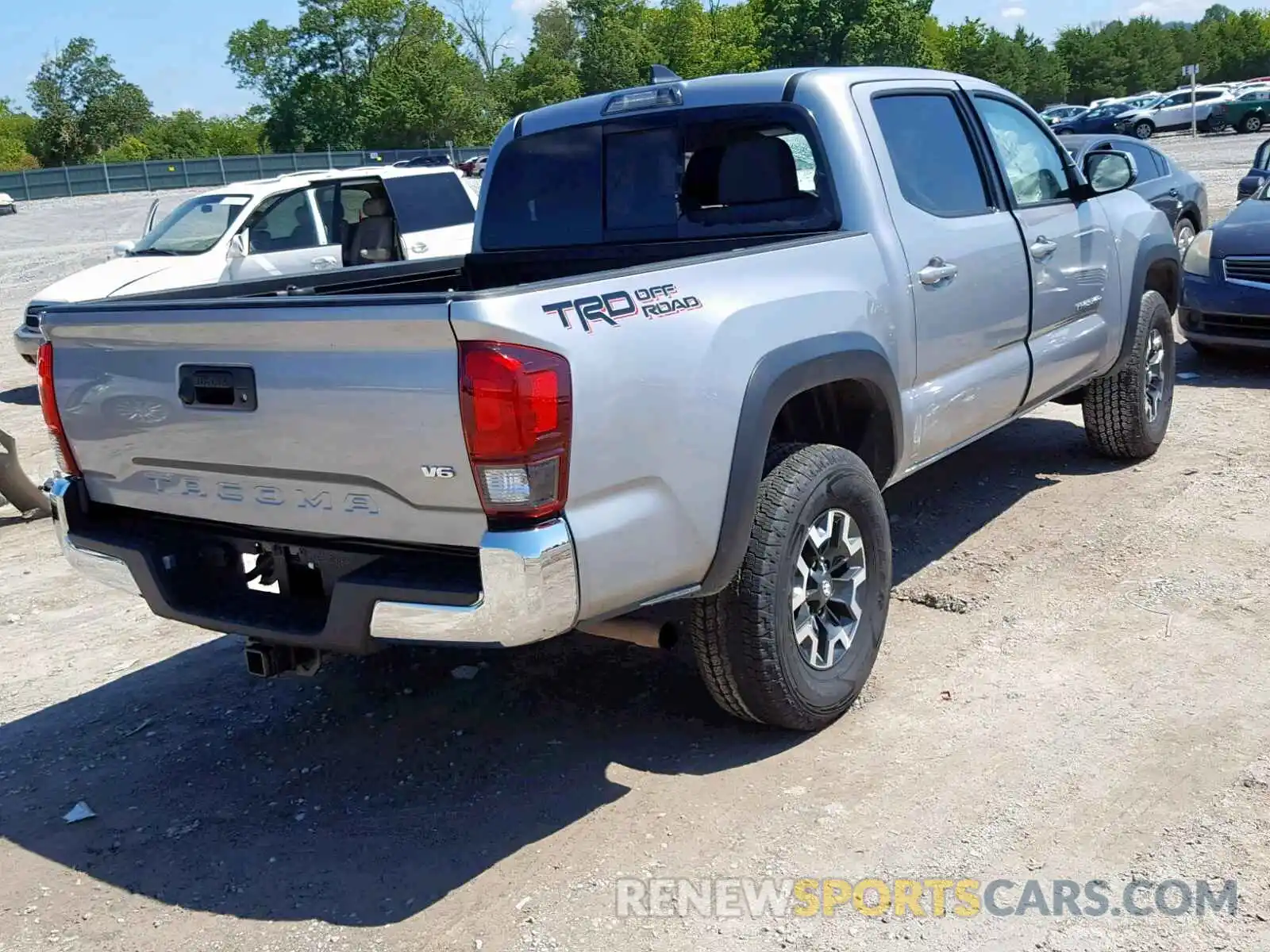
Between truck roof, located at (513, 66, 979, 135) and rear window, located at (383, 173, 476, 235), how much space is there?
6.82 m

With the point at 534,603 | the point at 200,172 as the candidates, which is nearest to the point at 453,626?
the point at 534,603

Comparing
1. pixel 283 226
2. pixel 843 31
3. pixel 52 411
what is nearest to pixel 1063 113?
pixel 843 31

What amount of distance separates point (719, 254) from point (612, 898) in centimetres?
179

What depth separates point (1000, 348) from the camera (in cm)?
498

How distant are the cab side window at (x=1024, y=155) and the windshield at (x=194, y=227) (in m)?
7.82

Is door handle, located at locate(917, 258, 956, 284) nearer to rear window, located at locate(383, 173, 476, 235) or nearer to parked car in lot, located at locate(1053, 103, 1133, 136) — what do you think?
rear window, located at locate(383, 173, 476, 235)

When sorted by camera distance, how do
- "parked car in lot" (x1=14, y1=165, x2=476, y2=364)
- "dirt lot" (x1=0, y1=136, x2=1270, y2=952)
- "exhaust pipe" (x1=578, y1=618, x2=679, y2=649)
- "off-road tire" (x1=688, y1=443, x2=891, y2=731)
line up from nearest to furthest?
"dirt lot" (x1=0, y1=136, x2=1270, y2=952) < "exhaust pipe" (x1=578, y1=618, x2=679, y2=649) < "off-road tire" (x1=688, y1=443, x2=891, y2=731) < "parked car in lot" (x1=14, y1=165, x2=476, y2=364)

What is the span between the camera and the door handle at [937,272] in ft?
14.4

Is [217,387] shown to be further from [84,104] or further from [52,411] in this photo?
[84,104]

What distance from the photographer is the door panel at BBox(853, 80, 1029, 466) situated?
4438 mm

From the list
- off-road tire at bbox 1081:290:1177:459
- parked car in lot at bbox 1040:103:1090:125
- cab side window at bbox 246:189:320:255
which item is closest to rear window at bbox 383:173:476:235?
cab side window at bbox 246:189:320:255

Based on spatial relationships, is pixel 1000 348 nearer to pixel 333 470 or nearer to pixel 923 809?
pixel 923 809

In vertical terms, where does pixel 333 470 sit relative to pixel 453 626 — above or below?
above

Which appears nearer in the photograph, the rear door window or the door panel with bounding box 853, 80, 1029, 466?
the door panel with bounding box 853, 80, 1029, 466
